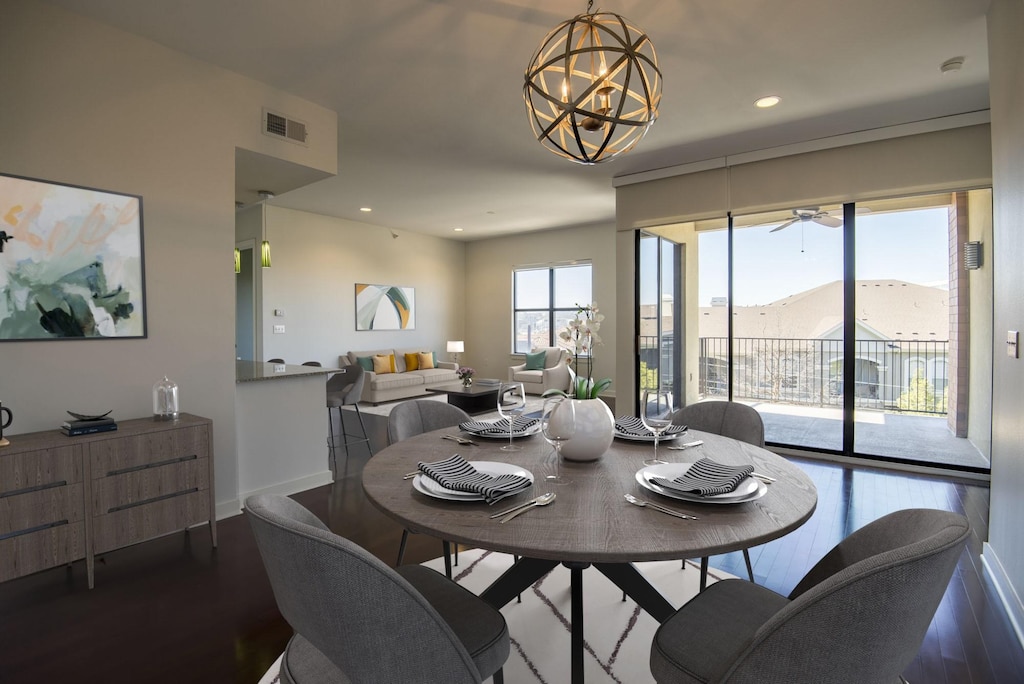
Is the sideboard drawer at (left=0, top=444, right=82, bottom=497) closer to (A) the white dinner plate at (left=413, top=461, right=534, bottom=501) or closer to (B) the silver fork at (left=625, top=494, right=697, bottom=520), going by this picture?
(A) the white dinner plate at (left=413, top=461, right=534, bottom=501)

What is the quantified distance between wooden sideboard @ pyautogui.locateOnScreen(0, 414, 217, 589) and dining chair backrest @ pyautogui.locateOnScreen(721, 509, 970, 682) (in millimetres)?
2728

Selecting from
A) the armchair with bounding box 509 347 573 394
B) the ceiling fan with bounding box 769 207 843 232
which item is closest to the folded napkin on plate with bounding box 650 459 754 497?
the ceiling fan with bounding box 769 207 843 232

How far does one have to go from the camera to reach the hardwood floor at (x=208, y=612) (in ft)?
5.68

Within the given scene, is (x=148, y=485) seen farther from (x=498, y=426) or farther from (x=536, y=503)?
(x=536, y=503)

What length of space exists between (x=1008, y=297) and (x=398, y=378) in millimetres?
6499

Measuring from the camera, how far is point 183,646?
6.08 ft

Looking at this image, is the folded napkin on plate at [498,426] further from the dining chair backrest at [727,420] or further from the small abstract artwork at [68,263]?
the small abstract artwork at [68,263]

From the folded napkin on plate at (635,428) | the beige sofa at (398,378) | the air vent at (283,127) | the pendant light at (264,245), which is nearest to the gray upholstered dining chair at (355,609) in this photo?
the folded napkin on plate at (635,428)

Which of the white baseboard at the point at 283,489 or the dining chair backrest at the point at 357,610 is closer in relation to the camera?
the dining chair backrest at the point at 357,610

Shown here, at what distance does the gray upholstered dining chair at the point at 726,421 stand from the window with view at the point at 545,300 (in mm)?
6093

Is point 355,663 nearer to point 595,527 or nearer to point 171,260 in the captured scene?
point 595,527

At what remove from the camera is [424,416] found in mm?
2307

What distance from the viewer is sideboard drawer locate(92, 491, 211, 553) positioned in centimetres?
232

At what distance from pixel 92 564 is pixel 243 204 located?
137 inches
